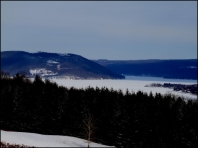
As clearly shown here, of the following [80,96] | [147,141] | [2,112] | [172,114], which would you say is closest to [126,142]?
[147,141]

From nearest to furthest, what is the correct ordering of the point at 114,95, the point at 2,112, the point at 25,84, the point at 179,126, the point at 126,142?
the point at 179,126 → the point at 126,142 → the point at 114,95 → the point at 2,112 → the point at 25,84

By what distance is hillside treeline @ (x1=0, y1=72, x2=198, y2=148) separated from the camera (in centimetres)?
5881

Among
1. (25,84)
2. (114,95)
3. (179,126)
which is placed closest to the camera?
(179,126)

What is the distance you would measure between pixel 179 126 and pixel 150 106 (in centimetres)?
654

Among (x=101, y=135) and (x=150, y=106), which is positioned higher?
(x=150, y=106)

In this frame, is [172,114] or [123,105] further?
[123,105]

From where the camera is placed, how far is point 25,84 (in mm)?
83125

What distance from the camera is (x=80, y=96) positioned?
A: 2832 inches

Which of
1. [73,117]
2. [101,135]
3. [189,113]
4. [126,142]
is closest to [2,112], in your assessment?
[73,117]

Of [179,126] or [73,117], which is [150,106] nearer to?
[179,126]

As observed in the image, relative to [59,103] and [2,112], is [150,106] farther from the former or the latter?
[2,112]

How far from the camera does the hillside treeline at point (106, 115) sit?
5881 cm

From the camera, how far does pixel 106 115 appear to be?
217 feet

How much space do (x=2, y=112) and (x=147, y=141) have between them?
106 feet
